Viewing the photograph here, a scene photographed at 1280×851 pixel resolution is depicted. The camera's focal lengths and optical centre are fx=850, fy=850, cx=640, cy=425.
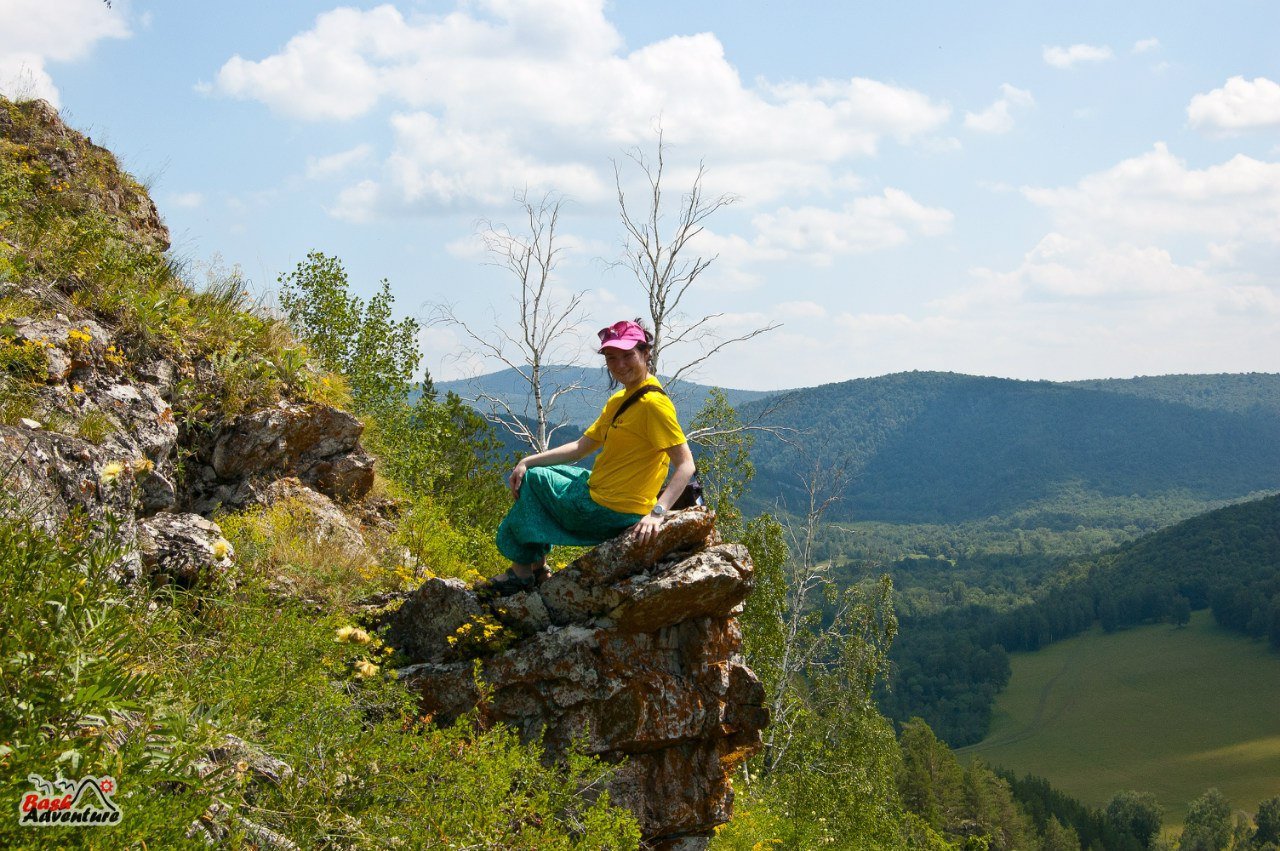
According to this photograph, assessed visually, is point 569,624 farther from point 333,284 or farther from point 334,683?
point 333,284

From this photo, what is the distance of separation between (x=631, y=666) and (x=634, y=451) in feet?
5.54

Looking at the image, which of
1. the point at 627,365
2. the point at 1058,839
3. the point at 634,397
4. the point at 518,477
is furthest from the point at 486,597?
the point at 1058,839

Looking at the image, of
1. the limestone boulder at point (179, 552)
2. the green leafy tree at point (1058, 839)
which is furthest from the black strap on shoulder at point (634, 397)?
the green leafy tree at point (1058, 839)

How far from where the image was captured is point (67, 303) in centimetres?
779

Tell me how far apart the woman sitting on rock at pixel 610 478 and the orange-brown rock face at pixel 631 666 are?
261 mm

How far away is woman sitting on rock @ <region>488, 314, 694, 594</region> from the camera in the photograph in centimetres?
643

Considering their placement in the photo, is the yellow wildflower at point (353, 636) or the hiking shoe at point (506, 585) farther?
the hiking shoe at point (506, 585)

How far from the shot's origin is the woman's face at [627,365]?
20.9 feet

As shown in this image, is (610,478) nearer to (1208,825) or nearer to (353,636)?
(353,636)

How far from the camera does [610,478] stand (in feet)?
22.1

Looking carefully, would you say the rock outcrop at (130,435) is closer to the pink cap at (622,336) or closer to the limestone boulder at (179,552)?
the limestone boulder at (179,552)

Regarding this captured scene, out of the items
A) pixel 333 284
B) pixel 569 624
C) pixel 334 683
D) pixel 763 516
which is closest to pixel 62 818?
pixel 334 683

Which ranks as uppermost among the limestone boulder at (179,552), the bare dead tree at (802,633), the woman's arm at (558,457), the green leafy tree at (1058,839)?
the woman's arm at (558,457)

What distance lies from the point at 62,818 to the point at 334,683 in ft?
8.72
